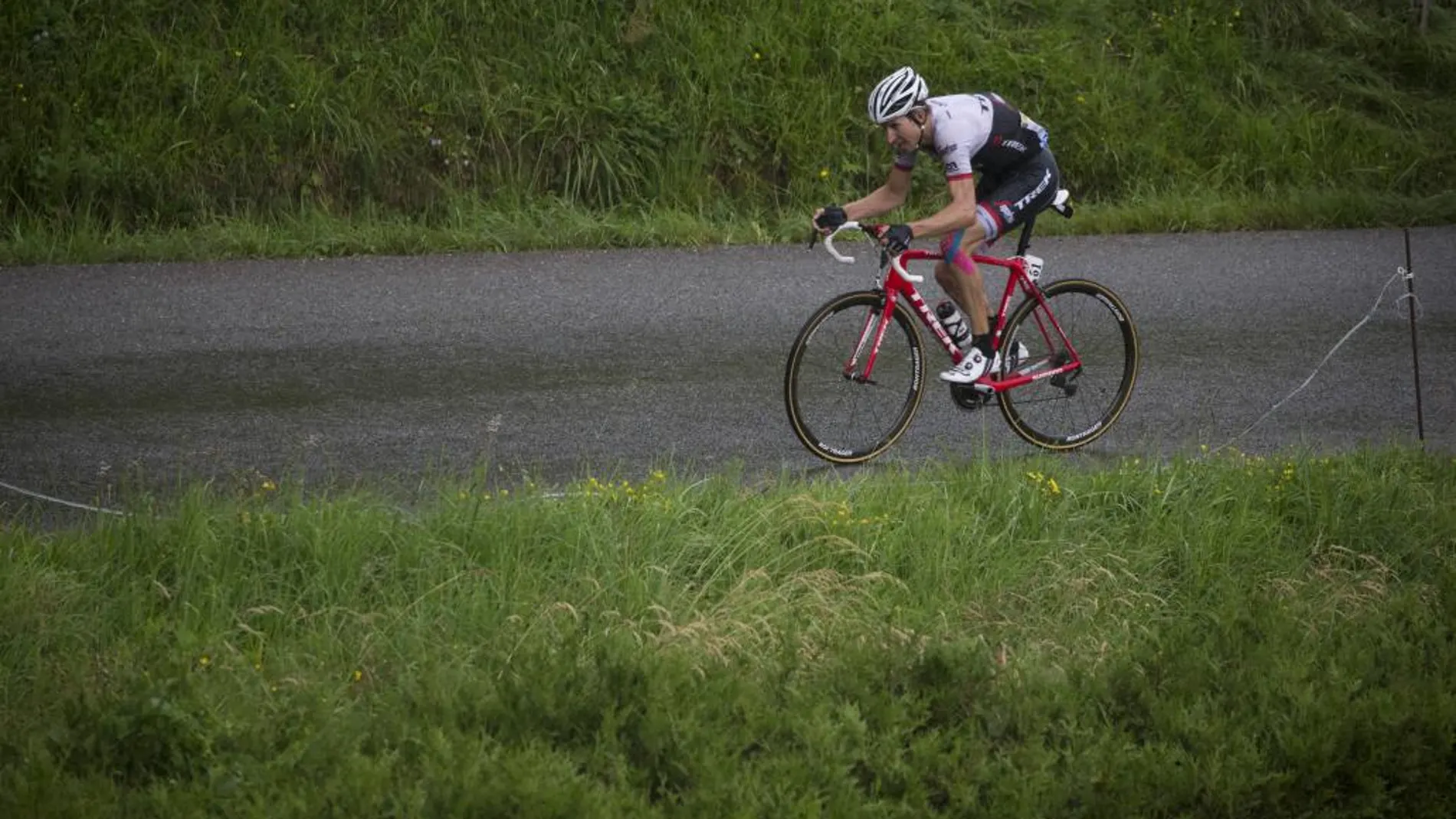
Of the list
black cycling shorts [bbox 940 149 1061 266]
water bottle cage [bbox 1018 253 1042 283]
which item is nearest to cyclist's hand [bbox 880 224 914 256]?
black cycling shorts [bbox 940 149 1061 266]

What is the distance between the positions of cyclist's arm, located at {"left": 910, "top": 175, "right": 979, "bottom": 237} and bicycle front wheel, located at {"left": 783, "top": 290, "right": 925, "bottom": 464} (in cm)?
36

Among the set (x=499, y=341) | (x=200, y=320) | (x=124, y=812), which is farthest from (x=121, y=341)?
(x=124, y=812)

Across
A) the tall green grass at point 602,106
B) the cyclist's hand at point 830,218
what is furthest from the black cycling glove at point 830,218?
the tall green grass at point 602,106

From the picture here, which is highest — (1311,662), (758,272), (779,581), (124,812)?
(124,812)

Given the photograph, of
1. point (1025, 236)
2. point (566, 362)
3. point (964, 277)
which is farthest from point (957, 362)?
point (566, 362)

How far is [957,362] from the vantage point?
8.39 m

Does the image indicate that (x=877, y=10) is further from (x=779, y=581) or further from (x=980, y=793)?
(x=980, y=793)

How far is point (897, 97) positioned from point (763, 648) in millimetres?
2859

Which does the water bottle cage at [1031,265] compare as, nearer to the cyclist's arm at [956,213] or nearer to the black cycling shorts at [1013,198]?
the black cycling shorts at [1013,198]

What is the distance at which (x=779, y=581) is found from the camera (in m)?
6.46

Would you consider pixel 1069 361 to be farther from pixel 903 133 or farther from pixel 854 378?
pixel 903 133

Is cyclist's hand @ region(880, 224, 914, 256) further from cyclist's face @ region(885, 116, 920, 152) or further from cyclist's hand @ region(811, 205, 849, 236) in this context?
cyclist's face @ region(885, 116, 920, 152)

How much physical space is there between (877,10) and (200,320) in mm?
6470

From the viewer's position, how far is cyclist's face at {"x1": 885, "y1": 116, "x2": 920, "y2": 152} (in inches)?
308
